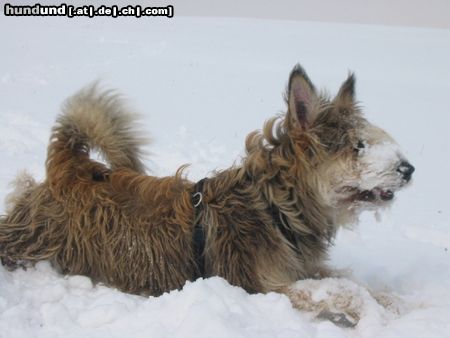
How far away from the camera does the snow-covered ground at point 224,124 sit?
3094mm

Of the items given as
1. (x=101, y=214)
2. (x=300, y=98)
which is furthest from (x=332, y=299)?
(x=101, y=214)

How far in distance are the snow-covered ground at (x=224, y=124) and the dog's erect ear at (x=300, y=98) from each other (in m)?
1.06

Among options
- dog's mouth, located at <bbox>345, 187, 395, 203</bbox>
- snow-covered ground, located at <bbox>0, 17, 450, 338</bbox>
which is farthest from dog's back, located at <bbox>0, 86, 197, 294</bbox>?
dog's mouth, located at <bbox>345, 187, 395, 203</bbox>

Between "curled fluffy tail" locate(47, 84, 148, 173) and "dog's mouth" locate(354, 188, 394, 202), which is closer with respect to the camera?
"dog's mouth" locate(354, 188, 394, 202)

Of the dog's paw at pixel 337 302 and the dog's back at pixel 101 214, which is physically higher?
the dog's back at pixel 101 214

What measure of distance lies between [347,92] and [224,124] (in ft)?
19.8

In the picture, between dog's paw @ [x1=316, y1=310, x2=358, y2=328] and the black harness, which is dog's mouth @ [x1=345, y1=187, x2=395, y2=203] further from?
dog's paw @ [x1=316, y1=310, x2=358, y2=328]

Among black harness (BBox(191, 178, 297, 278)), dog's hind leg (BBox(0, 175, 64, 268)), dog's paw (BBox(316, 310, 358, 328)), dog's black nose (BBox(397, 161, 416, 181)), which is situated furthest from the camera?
dog's hind leg (BBox(0, 175, 64, 268))

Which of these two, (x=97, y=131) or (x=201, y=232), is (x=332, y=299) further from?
(x=97, y=131)

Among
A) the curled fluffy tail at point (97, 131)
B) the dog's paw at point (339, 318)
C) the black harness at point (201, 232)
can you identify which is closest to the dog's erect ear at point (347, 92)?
the black harness at point (201, 232)

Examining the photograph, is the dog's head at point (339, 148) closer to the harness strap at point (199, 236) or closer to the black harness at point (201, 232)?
the black harness at point (201, 232)

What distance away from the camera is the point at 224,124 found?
31.8 feet

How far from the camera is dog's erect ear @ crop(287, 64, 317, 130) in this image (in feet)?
11.2

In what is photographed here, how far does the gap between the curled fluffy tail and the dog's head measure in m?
1.33
